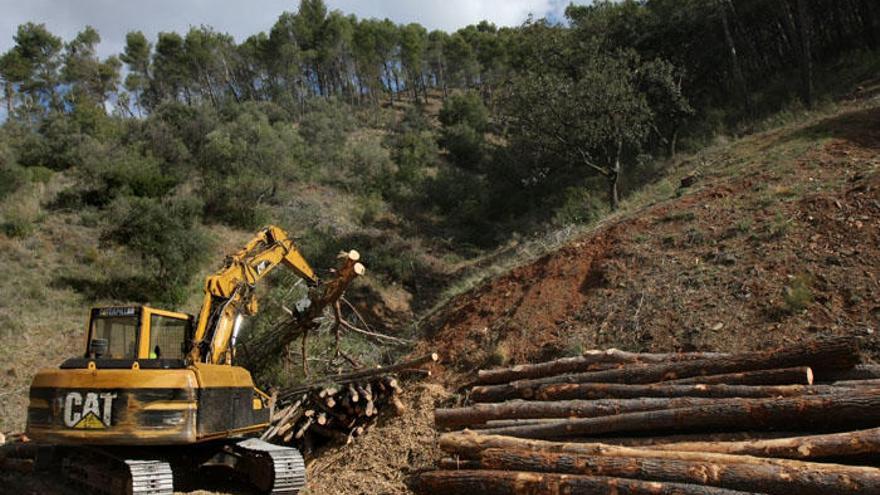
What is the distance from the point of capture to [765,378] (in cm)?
649

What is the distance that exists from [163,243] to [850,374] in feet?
63.6

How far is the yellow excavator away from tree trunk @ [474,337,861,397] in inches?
143

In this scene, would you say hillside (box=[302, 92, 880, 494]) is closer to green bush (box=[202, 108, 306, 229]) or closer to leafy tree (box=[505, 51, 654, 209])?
leafy tree (box=[505, 51, 654, 209])

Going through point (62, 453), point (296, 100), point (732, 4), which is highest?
point (296, 100)

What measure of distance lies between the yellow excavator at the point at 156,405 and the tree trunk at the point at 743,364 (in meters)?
3.63

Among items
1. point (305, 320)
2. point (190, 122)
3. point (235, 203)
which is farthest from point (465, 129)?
point (305, 320)

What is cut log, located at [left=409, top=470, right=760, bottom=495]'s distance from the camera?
506 centimetres

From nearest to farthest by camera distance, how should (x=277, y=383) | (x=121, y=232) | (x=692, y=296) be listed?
(x=692, y=296)
(x=277, y=383)
(x=121, y=232)

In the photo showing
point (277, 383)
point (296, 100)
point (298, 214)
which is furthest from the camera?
point (296, 100)

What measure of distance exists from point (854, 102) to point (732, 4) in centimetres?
1260

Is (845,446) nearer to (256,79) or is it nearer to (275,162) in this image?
(275,162)

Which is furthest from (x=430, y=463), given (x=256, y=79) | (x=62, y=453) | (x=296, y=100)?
(x=256, y=79)

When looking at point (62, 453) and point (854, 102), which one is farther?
point (854, 102)

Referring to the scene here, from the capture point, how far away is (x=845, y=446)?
203 inches
